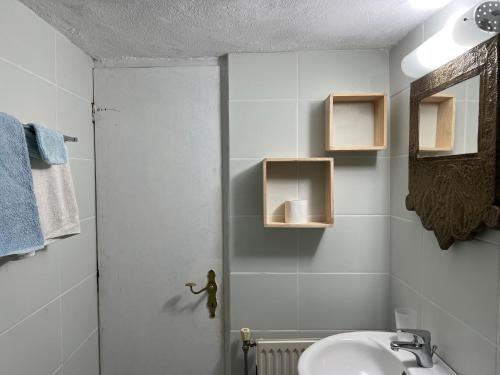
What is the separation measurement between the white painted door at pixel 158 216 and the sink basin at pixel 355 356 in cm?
58

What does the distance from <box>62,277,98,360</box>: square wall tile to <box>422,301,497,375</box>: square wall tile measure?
149 cm

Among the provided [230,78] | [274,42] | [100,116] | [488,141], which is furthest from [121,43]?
[488,141]

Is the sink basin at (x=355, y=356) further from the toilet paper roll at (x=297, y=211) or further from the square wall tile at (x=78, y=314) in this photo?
the square wall tile at (x=78, y=314)

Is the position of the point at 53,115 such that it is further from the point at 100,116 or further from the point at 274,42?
the point at 274,42

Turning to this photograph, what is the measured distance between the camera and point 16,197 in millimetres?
815

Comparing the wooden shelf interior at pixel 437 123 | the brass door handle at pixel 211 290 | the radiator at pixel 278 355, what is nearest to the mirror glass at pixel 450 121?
the wooden shelf interior at pixel 437 123

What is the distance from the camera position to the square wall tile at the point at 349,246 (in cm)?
146

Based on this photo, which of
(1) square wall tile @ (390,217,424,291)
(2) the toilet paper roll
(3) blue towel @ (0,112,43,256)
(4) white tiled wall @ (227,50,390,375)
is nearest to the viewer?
(3) blue towel @ (0,112,43,256)

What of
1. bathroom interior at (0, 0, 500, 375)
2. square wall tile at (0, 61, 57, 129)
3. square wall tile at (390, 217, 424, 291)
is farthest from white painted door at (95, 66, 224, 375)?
square wall tile at (390, 217, 424, 291)

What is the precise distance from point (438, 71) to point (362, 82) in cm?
44

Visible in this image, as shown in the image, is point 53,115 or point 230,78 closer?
point 53,115

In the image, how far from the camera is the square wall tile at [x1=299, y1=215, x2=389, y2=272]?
4.80ft

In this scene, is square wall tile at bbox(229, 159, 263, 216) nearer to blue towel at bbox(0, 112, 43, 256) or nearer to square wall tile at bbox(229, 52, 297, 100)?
square wall tile at bbox(229, 52, 297, 100)

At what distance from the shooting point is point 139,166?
5.02ft
